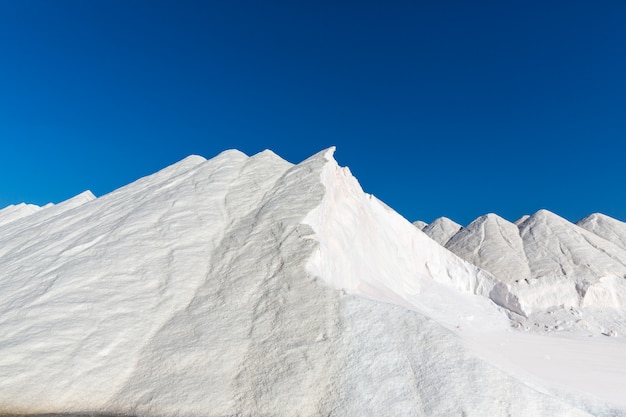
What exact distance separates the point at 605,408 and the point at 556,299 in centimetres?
2018

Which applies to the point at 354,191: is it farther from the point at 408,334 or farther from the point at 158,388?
the point at 158,388

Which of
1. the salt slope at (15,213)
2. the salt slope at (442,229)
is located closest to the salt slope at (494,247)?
the salt slope at (442,229)

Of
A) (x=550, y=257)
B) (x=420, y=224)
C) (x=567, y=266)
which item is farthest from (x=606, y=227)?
(x=420, y=224)

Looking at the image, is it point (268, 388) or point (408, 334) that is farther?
point (408, 334)

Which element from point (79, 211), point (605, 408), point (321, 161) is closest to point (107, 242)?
point (79, 211)

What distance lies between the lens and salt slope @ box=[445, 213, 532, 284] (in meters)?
34.3

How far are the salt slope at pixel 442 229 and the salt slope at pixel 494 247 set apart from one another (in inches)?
187

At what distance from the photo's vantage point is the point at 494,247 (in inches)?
1507

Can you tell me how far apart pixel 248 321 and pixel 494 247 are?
109ft

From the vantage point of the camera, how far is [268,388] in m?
7.83

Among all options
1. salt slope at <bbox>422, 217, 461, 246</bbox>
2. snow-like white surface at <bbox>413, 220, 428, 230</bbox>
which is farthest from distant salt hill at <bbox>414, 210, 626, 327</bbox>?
snow-like white surface at <bbox>413, 220, 428, 230</bbox>

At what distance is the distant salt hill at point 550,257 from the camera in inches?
1038

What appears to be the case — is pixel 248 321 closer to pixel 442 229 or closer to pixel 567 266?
pixel 567 266

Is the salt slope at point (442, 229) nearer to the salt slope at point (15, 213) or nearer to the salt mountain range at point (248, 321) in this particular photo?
the salt mountain range at point (248, 321)
